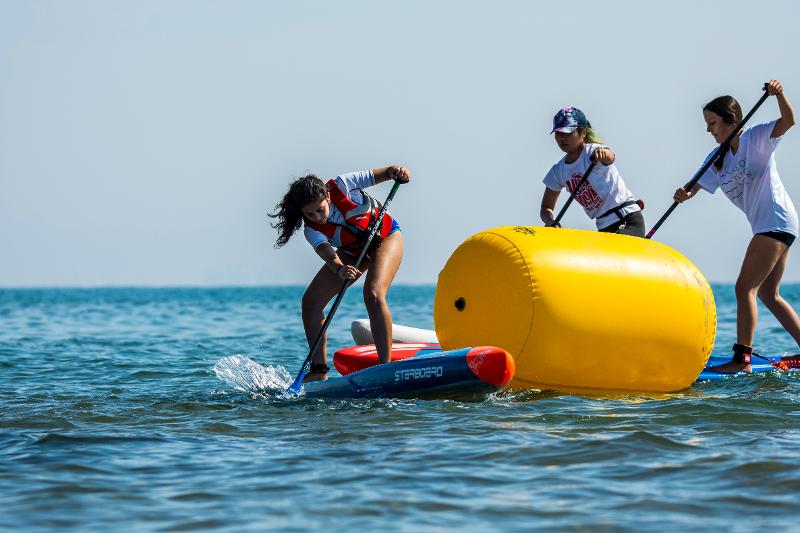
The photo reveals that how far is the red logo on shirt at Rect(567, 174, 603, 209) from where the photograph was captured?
8523mm

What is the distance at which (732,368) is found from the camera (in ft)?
27.9

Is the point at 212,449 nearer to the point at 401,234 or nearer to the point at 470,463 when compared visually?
the point at 470,463

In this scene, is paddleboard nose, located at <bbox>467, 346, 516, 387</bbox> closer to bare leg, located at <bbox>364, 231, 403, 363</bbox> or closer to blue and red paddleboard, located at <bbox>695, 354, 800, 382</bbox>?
bare leg, located at <bbox>364, 231, 403, 363</bbox>

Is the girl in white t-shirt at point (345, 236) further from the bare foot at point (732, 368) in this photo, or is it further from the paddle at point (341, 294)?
the bare foot at point (732, 368)

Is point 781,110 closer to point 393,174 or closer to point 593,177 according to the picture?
point 593,177

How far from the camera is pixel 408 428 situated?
6.34 m

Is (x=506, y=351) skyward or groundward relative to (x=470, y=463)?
skyward

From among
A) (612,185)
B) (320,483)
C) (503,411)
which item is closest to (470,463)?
(320,483)

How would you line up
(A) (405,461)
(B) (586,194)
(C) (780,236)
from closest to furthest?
(A) (405,461) → (C) (780,236) → (B) (586,194)

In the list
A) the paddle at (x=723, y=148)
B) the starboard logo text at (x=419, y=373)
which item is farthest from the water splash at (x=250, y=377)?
the paddle at (x=723, y=148)

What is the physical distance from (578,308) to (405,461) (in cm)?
199

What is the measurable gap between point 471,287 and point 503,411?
925 mm

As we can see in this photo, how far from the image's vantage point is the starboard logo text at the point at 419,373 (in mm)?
6998

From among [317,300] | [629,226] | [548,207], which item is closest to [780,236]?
[629,226]
